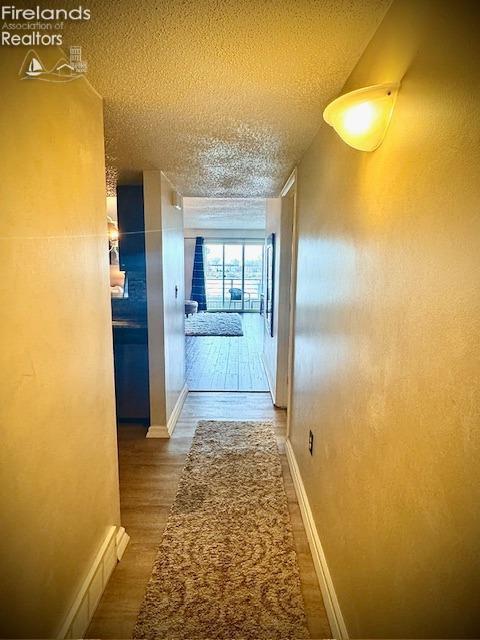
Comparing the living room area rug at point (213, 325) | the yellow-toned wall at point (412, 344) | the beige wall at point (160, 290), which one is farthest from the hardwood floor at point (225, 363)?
the yellow-toned wall at point (412, 344)

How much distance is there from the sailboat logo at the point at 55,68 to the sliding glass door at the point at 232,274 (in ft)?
30.7

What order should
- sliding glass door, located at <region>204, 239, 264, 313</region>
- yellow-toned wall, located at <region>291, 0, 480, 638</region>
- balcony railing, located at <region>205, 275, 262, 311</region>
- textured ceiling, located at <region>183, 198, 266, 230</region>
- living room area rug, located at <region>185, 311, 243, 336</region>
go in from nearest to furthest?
yellow-toned wall, located at <region>291, 0, 480, 638</region>
textured ceiling, located at <region>183, 198, 266, 230</region>
living room area rug, located at <region>185, 311, 243, 336</region>
sliding glass door, located at <region>204, 239, 264, 313</region>
balcony railing, located at <region>205, 275, 262, 311</region>

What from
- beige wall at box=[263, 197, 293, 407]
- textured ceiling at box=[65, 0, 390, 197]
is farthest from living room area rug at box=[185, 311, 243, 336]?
textured ceiling at box=[65, 0, 390, 197]

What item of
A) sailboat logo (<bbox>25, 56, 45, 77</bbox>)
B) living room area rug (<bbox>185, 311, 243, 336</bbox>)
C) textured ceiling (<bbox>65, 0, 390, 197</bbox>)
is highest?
textured ceiling (<bbox>65, 0, 390, 197</bbox>)

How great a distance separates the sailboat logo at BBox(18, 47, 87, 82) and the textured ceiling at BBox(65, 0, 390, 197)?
0.03m

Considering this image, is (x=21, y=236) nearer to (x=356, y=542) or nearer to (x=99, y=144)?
(x=99, y=144)

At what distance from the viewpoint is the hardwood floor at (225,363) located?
4.43 m

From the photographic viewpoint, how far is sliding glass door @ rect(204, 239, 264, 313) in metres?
10.6

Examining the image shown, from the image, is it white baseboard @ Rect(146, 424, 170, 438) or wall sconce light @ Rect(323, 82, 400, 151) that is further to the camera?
white baseboard @ Rect(146, 424, 170, 438)

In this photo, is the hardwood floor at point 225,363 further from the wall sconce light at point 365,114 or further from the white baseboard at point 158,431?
the wall sconce light at point 365,114

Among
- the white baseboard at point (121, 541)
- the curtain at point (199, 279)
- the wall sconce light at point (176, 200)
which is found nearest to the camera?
the white baseboard at point (121, 541)

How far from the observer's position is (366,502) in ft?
3.60

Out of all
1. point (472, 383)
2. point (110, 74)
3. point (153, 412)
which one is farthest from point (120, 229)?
point (472, 383)

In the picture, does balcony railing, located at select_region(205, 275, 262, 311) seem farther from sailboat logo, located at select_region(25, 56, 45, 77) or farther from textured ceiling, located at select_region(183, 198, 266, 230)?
sailboat logo, located at select_region(25, 56, 45, 77)
